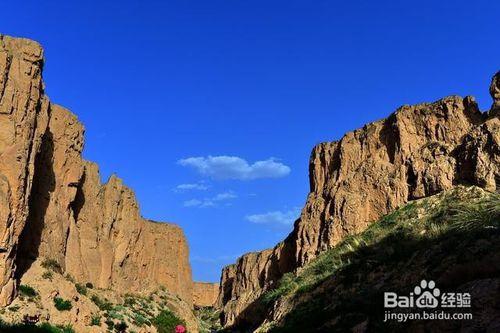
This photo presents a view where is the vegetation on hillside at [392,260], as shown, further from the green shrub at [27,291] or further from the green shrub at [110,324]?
the green shrub at [27,291]

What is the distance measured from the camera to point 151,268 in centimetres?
5962

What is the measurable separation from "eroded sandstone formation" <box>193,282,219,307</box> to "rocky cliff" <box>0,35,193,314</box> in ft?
191

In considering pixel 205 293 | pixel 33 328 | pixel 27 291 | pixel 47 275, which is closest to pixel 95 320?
pixel 47 275

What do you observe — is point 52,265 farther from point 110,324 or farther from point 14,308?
point 14,308

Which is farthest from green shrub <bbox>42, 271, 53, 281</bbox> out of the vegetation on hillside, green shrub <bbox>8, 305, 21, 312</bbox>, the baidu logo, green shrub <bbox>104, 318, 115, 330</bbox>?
the baidu logo

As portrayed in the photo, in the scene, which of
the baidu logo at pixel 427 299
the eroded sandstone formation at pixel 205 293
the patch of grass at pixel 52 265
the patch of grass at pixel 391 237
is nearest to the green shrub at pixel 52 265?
the patch of grass at pixel 52 265

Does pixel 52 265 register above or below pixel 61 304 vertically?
above

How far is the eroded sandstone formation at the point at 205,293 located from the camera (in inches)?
4456

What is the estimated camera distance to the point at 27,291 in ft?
77.8

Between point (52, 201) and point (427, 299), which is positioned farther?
point (52, 201)

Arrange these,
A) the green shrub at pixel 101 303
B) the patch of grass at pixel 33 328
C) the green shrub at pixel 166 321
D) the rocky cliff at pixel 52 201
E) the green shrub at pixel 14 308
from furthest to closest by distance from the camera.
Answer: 1. the green shrub at pixel 166 321
2. the green shrub at pixel 101 303
3. the rocky cliff at pixel 52 201
4. the green shrub at pixel 14 308
5. the patch of grass at pixel 33 328

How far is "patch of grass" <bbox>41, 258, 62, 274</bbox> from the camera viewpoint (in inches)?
1075

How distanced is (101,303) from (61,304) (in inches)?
331

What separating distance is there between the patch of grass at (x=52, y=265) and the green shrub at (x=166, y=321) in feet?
41.3
